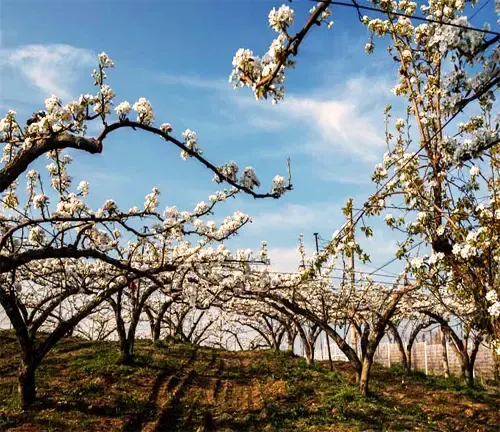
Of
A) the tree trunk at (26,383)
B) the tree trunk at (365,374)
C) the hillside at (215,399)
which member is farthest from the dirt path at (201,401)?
the tree trunk at (365,374)

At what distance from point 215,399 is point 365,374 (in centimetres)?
Result: 516

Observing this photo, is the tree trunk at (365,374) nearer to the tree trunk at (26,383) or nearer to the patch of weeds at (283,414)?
the patch of weeds at (283,414)

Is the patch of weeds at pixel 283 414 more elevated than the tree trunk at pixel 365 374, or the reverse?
the tree trunk at pixel 365 374

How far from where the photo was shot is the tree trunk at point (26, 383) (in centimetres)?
1410

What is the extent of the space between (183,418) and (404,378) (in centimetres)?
1432

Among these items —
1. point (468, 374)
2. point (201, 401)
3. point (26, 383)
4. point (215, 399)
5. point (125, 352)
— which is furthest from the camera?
point (468, 374)

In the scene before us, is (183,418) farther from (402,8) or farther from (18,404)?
(402,8)

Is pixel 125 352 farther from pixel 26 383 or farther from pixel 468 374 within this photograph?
pixel 468 374

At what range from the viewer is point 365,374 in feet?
57.8

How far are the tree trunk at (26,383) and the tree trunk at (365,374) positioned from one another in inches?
409

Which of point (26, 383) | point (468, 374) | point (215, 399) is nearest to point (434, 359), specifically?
point (468, 374)

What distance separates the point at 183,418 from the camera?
14617 mm

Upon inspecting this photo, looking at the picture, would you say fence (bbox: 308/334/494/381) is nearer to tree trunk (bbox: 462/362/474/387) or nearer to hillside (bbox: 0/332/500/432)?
tree trunk (bbox: 462/362/474/387)

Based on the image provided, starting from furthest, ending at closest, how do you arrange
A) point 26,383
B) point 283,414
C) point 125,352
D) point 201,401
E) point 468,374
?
point 468,374, point 125,352, point 201,401, point 283,414, point 26,383
